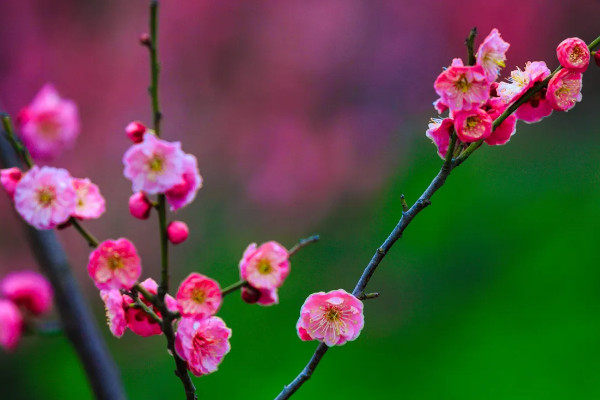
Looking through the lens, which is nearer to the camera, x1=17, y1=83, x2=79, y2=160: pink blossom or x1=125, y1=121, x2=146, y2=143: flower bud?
x1=125, y1=121, x2=146, y2=143: flower bud

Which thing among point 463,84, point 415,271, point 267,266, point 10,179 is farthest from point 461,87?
point 415,271

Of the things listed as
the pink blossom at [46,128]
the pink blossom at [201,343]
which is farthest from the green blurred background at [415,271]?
the pink blossom at [201,343]

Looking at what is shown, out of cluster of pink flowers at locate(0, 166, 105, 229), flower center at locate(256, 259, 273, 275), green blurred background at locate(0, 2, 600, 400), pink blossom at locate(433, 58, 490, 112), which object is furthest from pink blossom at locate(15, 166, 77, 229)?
green blurred background at locate(0, 2, 600, 400)

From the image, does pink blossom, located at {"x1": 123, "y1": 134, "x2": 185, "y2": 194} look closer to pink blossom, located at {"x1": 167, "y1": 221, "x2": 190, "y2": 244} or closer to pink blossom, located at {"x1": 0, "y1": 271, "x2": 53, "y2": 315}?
pink blossom, located at {"x1": 167, "y1": 221, "x2": 190, "y2": 244}

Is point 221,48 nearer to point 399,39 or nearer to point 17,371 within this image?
point 399,39

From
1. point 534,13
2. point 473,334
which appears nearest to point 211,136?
point 473,334

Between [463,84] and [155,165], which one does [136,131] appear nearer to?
[155,165]
